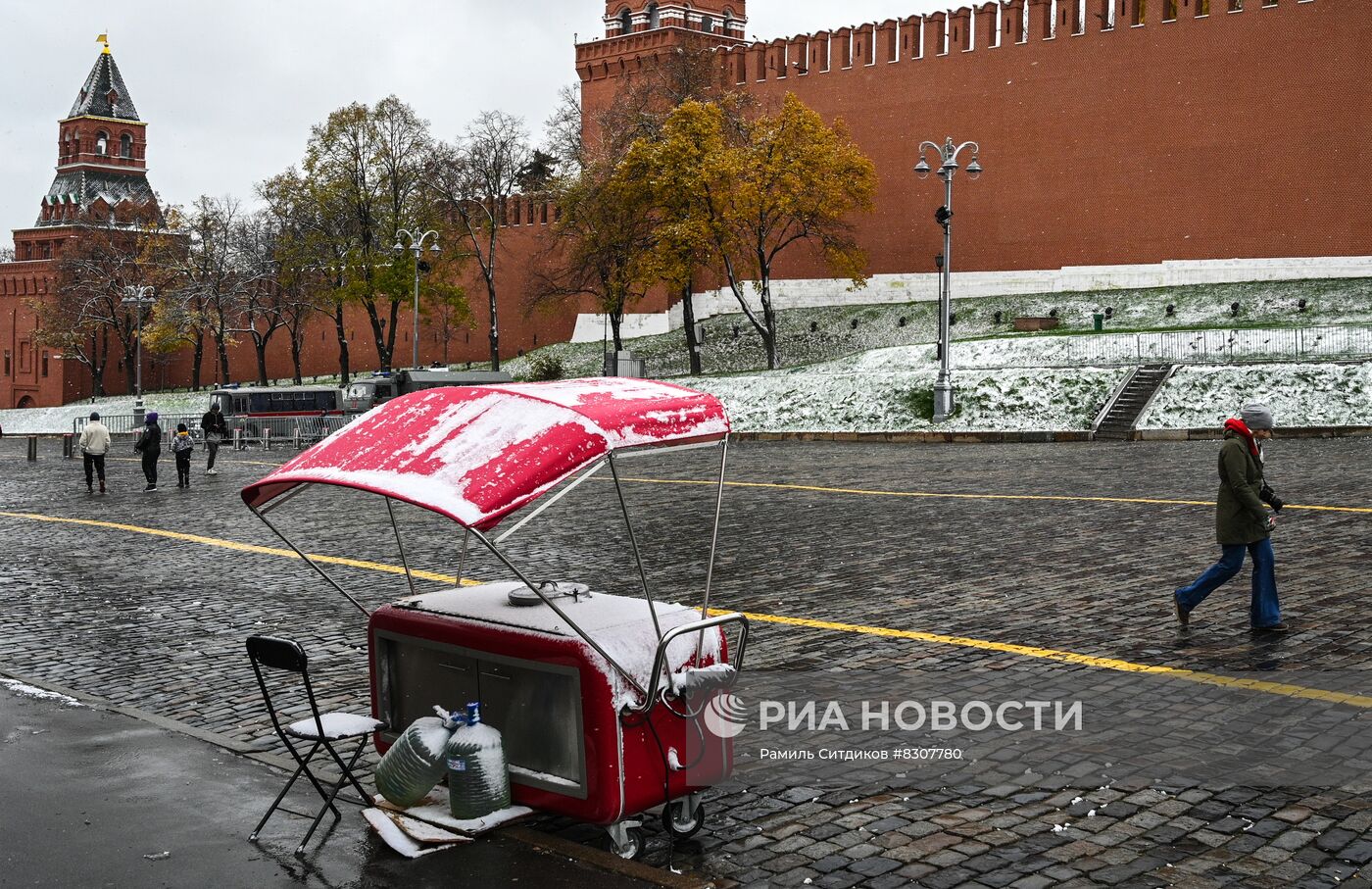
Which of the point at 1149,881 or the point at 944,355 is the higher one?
the point at 944,355

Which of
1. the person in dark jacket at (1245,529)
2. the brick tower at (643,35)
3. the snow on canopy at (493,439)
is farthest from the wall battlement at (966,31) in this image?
the snow on canopy at (493,439)

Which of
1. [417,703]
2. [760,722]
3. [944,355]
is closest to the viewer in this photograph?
[417,703]

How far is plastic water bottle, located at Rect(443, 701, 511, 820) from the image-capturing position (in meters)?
4.66

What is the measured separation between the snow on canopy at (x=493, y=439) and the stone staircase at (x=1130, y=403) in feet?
69.6

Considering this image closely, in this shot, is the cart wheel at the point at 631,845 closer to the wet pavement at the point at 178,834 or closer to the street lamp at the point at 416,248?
the wet pavement at the point at 178,834

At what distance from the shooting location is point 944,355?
28.4 m

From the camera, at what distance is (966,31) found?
41219mm

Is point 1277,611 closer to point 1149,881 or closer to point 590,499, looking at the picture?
point 1149,881

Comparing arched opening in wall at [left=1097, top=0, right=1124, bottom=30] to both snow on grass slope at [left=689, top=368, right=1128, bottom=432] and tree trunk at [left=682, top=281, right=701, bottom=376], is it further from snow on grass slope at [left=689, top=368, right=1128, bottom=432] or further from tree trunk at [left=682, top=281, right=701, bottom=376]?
tree trunk at [left=682, top=281, right=701, bottom=376]

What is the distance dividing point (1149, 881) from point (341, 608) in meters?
6.38

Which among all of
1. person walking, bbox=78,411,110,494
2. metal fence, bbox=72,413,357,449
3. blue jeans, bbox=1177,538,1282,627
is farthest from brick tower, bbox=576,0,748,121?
blue jeans, bbox=1177,538,1282,627

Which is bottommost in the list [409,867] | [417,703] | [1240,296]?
[409,867]

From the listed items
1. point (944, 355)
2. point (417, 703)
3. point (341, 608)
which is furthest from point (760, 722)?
point (944, 355)

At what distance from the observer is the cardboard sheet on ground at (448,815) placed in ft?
15.3
